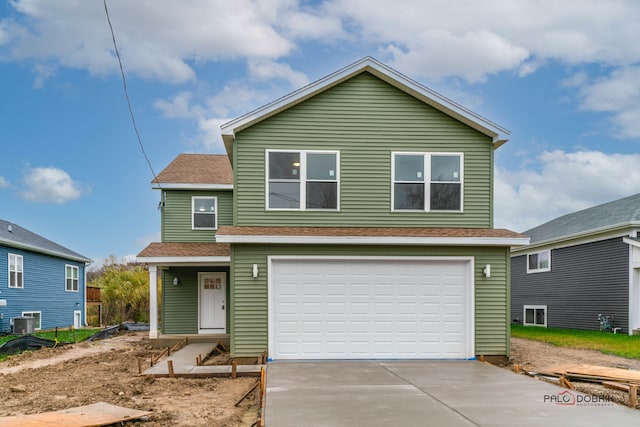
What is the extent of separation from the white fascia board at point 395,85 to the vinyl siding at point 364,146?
0.54ft

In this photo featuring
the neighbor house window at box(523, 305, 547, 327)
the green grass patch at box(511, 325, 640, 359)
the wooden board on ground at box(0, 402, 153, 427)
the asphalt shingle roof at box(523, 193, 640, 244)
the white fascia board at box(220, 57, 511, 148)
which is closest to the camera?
the wooden board on ground at box(0, 402, 153, 427)

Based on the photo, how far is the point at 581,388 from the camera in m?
8.10

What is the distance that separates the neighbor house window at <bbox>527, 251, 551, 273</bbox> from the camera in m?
22.7

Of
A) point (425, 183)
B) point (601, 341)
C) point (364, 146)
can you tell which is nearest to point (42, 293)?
point (364, 146)

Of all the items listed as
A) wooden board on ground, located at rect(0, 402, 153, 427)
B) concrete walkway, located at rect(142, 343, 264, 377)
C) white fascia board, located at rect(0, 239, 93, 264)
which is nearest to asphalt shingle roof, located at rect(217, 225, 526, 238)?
concrete walkway, located at rect(142, 343, 264, 377)

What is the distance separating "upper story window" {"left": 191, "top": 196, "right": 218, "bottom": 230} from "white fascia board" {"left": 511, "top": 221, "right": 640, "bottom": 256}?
1387 centimetres

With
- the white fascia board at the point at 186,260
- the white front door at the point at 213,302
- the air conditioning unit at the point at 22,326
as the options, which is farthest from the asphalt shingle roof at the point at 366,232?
the air conditioning unit at the point at 22,326

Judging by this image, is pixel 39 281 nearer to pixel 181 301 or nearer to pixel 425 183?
pixel 181 301

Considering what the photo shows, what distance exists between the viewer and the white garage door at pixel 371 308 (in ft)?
35.6

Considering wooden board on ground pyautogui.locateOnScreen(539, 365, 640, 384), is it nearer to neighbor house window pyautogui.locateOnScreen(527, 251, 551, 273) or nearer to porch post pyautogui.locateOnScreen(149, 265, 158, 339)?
porch post pyautogui.locateOnScreen(149, 265, 158, 339)

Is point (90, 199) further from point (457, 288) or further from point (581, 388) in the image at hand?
point (581, 388)

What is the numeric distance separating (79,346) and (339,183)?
Result: 10.5 meters

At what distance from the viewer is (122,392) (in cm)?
835

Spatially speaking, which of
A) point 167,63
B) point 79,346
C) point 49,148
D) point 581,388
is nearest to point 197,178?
point 167,63
